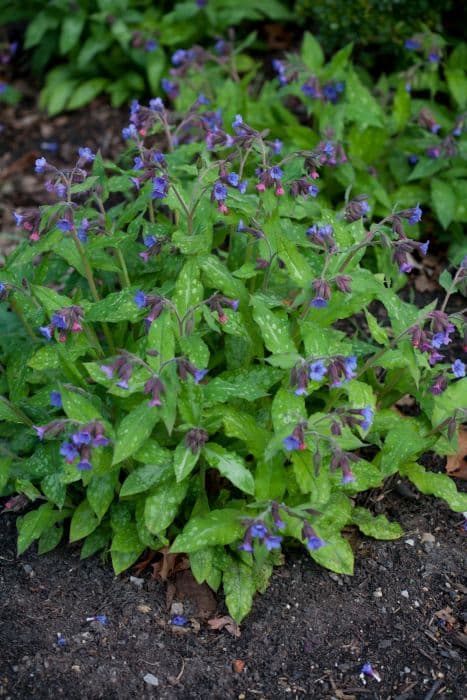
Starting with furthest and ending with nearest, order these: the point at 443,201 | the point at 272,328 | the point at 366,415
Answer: the point at 443,201 < the point at 272,328 < the point at 366,415

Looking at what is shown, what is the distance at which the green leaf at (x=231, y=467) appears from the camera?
2.99 meters

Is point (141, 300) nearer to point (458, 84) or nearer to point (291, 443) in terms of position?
point (291, 443)

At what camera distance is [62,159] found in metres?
6.13

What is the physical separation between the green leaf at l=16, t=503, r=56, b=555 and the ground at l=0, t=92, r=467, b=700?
0.16 m

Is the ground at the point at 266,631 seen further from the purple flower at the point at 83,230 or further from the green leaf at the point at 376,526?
the purple flower at the point at 83,230

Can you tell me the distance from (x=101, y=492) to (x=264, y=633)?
821mm

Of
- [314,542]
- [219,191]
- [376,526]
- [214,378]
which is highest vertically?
[219,191]

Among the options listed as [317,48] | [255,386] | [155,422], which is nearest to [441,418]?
[255,386]

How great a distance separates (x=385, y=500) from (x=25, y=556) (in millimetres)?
1566

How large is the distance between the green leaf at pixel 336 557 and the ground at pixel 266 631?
6.8 inches

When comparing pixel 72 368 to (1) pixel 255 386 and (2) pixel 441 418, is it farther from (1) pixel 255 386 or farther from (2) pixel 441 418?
(2) pixel 441 418

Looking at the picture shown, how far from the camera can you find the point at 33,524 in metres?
3.35

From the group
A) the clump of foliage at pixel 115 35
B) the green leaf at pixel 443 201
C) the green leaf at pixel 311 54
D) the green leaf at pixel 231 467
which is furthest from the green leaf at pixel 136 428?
the clump of foliage at pixel 115 35

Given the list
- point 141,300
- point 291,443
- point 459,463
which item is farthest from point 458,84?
point 291,443
